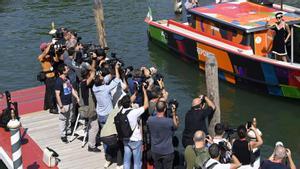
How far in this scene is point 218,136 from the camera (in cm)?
903

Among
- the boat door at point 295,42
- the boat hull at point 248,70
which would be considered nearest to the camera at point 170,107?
the boat hull at point 248,70

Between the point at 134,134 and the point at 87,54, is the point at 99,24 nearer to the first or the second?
the point at 87,54

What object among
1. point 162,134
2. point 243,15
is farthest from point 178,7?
point 162,134

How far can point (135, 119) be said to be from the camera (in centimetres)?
958

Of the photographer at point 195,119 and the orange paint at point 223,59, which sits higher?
the photographer at point 195,119

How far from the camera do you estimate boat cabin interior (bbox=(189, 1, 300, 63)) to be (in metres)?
16.7

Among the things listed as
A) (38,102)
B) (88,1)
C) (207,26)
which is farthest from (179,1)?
(38,102)

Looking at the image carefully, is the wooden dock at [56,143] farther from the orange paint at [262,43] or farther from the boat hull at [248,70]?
the orange paint at [262,43]

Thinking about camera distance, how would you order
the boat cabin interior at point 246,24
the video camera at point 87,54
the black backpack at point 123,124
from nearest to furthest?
the black backpack at point 123,124, the video camera at point 87,54, the boat cabin interior at point 246,24

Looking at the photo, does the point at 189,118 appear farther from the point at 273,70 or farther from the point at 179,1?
the point at 179,1

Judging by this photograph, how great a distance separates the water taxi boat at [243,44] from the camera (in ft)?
52.3

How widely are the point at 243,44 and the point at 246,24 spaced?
0.66 meters

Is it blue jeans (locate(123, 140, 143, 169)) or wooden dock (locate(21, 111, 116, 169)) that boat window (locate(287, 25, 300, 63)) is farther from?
blue jeans (locate(123, 140, 143, 169))

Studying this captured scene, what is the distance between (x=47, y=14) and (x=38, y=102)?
15.4 metres
